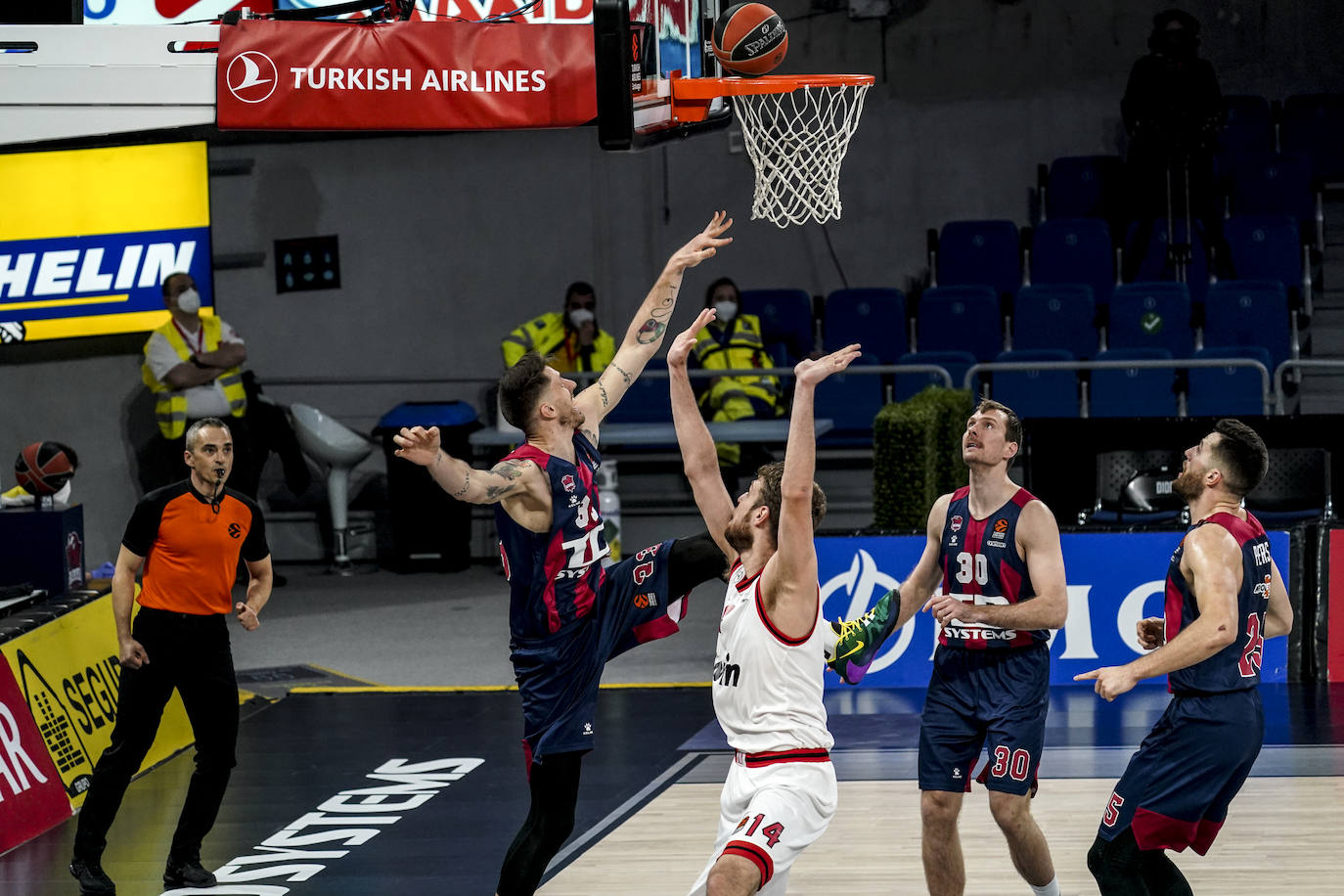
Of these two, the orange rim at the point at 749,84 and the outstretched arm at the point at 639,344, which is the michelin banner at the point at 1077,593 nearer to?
the orange rim at the point at 749,84

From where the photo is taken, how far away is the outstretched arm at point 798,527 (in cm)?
519

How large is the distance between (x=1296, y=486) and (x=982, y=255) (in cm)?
504

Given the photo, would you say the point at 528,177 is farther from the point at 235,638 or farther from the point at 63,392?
the point at 235,638

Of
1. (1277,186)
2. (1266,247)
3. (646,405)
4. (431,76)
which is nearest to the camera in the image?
(431,76)

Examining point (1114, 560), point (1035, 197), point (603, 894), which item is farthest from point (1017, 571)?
point (1035, 197)

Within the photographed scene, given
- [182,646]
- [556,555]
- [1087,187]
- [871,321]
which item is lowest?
[182,646]

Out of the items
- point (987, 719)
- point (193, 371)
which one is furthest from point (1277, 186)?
point (987, 719)

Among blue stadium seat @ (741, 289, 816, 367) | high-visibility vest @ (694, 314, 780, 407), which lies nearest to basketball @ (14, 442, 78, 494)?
high-visibility vest @ (694, 314, 780, 407)

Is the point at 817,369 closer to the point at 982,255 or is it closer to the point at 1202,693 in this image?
the point at 1202,693

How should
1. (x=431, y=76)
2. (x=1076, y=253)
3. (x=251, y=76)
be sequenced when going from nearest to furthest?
1. (x=251, y=76)
2. (x=431, y=76)
3. (x=1076, y=253)

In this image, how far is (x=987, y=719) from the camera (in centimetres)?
632

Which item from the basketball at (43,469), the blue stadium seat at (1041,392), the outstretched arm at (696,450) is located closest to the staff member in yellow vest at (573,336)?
the blue stadium seat at (1041,392)

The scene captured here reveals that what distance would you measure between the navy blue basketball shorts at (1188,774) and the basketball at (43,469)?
248 inches

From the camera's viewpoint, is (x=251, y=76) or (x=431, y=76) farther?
(x=431, y=76)
